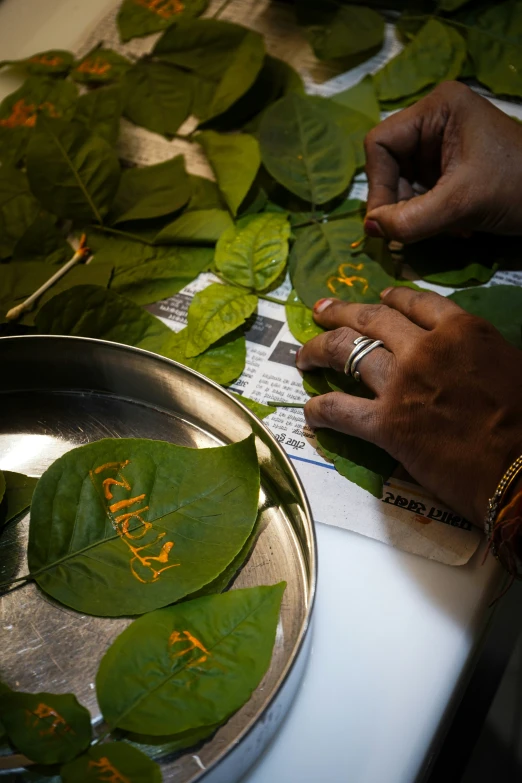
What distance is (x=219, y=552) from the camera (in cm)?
55

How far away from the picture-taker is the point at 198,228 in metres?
0.81

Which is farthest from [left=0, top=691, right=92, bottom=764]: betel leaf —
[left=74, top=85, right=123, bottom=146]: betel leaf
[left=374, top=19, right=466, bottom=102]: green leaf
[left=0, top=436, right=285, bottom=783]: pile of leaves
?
[left=374, top=19, right=466, bottom=102]: green leaf

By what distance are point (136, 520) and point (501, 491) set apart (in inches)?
11.3

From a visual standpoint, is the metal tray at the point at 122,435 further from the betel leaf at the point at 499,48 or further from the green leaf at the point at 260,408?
the betel leaf at the point at 499,48

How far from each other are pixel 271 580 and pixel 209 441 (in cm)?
15

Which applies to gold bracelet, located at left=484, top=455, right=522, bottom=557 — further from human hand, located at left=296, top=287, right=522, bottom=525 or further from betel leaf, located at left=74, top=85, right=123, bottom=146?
betel leaf, located at left=74, top=85, right=123, bottom=146

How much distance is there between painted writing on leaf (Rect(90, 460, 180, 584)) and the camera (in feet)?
1.79

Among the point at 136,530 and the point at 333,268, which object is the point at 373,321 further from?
the point at 136,530

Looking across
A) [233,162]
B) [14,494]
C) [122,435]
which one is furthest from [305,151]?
[14,494]

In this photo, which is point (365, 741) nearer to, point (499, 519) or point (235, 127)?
point (499, 519)

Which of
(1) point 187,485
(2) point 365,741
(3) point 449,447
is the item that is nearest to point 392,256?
(3) point 449,447

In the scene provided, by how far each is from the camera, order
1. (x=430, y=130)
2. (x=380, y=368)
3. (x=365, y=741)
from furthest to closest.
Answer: (x=430, y=130) < (x=380, y=368) < (x=365, y=741)

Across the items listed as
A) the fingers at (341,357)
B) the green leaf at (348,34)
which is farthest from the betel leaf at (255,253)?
the green leaf at (348,34)

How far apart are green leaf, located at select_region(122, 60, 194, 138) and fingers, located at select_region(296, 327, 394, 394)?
432 millimetres
